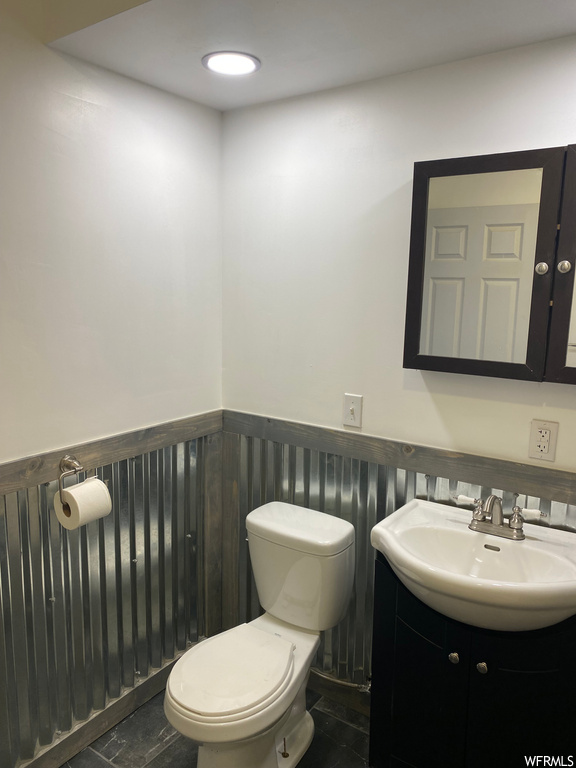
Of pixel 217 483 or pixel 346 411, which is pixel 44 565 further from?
pixel 346 411

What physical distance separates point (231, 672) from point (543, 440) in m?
1.18

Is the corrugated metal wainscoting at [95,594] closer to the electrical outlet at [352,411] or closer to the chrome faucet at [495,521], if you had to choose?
the electrical outlet at [352,411]

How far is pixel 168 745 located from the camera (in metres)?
2.00

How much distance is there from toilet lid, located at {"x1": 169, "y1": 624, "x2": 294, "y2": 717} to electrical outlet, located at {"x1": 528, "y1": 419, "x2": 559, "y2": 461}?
1003 millimetres

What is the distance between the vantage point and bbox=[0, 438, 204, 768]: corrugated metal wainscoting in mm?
1731

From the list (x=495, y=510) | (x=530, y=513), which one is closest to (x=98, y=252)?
(x=495, y=510)

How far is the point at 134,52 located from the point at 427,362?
1300 millimetres

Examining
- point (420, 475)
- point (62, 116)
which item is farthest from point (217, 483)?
point (62, 116)

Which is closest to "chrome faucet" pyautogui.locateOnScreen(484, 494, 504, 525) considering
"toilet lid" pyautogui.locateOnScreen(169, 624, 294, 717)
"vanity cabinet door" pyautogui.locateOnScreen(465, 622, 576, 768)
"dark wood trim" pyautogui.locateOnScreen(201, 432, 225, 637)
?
"vanity cabinet door" pyautogui.locateOnScreen(465, 622, 576, 768)

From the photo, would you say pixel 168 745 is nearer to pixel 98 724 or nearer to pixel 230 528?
pixel 98 724

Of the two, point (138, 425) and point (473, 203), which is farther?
point (138, 425)

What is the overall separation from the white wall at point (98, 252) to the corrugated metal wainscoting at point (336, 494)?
1.12 feet

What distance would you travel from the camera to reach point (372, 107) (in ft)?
6.28

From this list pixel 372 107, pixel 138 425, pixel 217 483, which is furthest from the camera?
pixel 217 483
